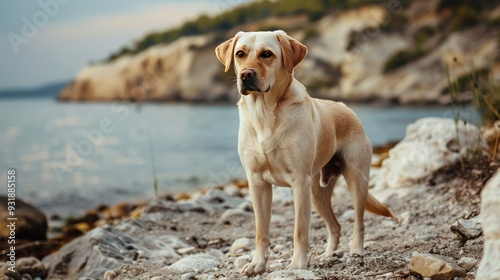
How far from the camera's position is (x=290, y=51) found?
186 inches

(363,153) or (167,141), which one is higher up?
(363,153)

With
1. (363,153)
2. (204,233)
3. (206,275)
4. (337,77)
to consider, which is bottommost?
(337,77)

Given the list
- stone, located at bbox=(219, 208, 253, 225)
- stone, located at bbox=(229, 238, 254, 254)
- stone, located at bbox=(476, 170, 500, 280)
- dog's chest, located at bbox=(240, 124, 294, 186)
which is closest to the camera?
stone, located at bbox=(476, 170, 500, 280)

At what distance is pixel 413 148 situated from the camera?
8.20 m

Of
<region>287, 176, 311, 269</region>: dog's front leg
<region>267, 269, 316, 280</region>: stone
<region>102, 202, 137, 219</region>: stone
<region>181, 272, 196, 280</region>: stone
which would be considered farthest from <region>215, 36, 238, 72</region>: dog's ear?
<region>102, 202, 137, 219</region>: stone

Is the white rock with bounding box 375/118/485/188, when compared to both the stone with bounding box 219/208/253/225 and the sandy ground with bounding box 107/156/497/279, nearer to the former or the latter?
the sandy ground with bounding box 107/156/497/279

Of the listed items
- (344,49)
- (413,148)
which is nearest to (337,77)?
(344,49)

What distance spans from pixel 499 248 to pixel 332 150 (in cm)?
234

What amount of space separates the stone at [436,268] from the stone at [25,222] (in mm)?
6632

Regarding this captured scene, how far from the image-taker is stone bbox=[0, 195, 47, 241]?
942 cm

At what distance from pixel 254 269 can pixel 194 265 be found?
1.02 m

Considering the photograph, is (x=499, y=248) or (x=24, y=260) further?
(x=24, y=260)

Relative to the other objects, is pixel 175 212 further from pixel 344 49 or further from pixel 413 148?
pixel 344 49

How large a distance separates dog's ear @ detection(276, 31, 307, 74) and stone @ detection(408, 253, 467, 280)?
1.62 metres
